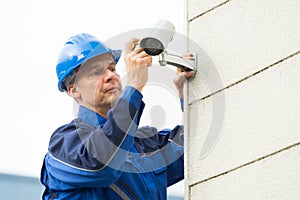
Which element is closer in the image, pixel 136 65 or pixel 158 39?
pixel 158 39

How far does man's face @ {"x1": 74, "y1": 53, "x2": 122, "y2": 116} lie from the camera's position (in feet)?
19.9

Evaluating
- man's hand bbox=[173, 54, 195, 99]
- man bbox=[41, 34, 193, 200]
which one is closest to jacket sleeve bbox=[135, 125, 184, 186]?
man bbox=[41, 34, 193, 200]

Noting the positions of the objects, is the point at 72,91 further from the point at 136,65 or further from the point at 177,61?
the point at 177,61

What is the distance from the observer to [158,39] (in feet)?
15.8

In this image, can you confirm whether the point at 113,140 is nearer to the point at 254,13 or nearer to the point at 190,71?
the point at 190,71

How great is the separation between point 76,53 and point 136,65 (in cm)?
121

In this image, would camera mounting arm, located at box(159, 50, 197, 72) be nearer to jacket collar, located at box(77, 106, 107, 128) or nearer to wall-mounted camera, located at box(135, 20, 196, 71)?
wall-mounted camera, located at box(135, 20, 196, 71)

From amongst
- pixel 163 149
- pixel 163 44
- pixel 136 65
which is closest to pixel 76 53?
pixel 163 149

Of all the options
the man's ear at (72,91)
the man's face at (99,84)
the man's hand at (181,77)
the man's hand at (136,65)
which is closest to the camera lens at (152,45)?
the man's hand at (181,77)

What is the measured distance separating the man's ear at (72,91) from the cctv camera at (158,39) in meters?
1.55

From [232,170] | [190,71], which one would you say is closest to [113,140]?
[190,71]

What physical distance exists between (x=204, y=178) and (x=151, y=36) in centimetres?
76

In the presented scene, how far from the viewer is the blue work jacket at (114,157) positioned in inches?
214

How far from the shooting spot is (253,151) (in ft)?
15.0
